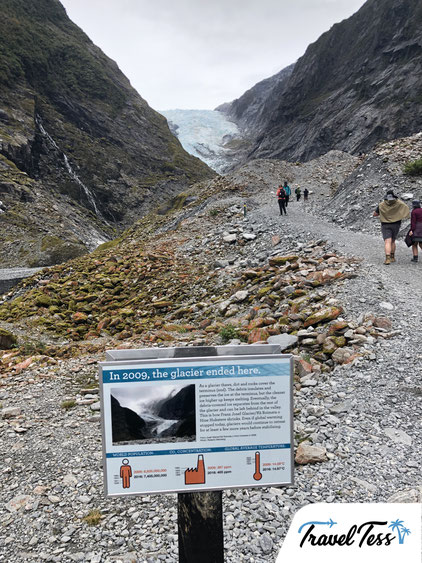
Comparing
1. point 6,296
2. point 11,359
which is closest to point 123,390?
point 11,359

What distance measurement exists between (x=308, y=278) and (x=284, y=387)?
8.00 metres

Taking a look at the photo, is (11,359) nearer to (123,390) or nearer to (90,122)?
(123,390)

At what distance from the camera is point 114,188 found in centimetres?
7238

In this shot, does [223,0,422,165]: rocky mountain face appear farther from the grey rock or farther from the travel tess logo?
the travel tess logo

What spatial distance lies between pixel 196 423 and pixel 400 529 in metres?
1.52

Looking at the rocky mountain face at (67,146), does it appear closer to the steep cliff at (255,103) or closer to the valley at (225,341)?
the valley at (225,341)

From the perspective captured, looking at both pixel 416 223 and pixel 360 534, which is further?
pixel 416 223

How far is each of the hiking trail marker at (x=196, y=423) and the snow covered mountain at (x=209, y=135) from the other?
11718cm

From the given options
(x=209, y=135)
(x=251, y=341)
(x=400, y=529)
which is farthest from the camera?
(x=209, y=135)

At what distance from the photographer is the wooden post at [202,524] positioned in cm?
270

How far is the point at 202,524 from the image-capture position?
270 cm

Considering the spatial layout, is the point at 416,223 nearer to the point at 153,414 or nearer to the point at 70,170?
the point at 153,414

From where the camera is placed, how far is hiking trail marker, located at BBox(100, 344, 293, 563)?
8.31 feet

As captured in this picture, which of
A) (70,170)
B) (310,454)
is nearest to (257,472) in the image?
(310,454)
